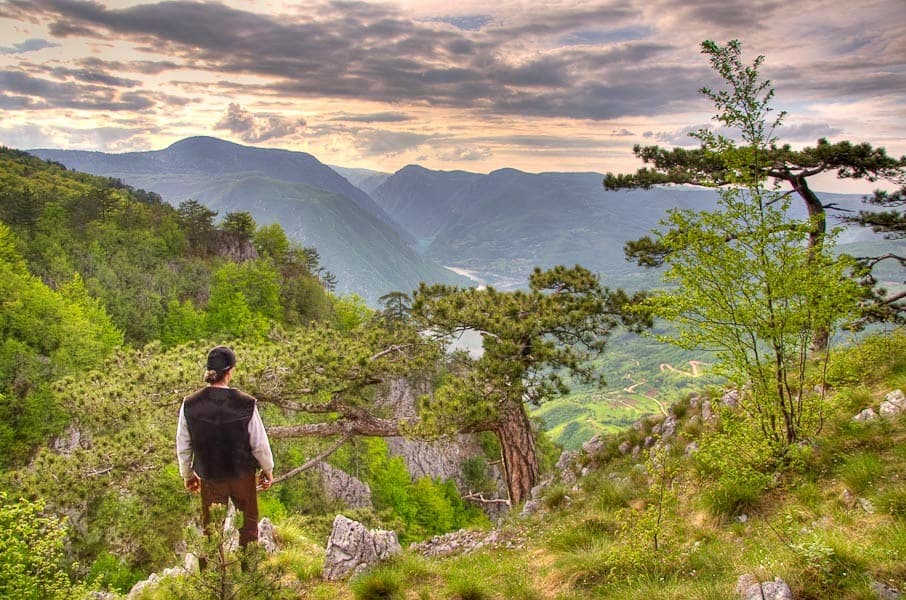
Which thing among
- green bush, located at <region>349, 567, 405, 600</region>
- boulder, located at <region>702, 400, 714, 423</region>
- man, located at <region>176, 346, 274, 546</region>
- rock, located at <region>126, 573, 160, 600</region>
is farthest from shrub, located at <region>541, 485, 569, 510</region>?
rock, located at <region>126, 573, 160, 600</region>

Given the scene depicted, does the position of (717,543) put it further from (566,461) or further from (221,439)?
(566,461)

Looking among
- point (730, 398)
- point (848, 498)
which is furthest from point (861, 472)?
point (730, 398)

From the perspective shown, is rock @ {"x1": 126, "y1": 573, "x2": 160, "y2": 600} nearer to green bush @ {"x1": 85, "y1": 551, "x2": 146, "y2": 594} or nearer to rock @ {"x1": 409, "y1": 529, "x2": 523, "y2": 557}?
rock @ {"x1": 409, "y1": 529, "x2": 523, "y2": 557}

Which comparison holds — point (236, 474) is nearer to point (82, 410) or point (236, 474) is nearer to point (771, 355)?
point (771, 355)

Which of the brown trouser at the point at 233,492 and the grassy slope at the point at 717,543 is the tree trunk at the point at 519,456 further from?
the brown trouser at the point at 233,492

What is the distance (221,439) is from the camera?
5.27m

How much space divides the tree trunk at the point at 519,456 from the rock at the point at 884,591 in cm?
905

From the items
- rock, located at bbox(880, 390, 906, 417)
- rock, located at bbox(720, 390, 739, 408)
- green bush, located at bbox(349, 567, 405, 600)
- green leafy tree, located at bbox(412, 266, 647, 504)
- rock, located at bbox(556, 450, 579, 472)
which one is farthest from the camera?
rock, located at bbox(556, 450, 579, 472)

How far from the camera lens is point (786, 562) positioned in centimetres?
471

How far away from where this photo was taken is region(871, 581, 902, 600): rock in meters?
4.05

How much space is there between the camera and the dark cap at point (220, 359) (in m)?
5.26

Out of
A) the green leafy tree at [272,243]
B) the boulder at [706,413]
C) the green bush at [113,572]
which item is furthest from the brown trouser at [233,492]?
the green leafy tree at [272,243]

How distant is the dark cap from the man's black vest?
0.74 ft

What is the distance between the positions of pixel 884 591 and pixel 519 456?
9.54 metres
